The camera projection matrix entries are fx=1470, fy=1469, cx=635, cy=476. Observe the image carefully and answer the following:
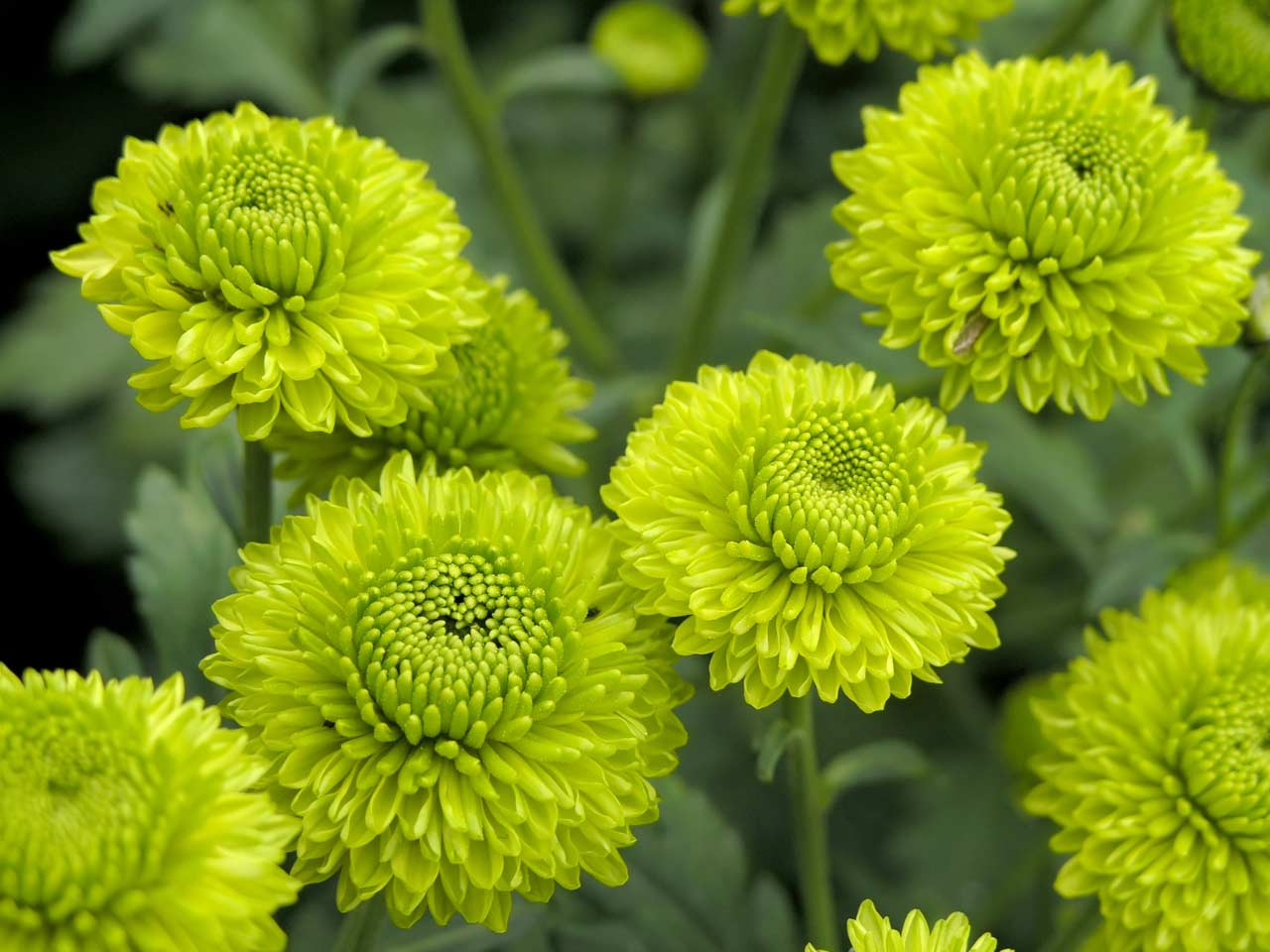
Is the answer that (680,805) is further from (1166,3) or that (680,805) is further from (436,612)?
(1166,3)

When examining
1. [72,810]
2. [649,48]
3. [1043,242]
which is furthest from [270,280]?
[649,48]

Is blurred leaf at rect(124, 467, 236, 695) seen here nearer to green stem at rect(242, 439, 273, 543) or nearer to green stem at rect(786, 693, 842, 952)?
green stem at rect(242, 439, 273, 543)

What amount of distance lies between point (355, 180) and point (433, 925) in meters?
0.75

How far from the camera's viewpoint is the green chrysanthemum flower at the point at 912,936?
1.13 metres

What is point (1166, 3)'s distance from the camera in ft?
5.60

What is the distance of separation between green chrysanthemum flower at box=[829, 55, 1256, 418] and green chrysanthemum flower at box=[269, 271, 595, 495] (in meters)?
0.30

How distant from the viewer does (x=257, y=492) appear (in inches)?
53.7

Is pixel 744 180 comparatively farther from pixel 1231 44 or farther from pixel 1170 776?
pixel 1170 776

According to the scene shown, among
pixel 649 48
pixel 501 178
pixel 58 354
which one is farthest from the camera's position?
pixel 58 354

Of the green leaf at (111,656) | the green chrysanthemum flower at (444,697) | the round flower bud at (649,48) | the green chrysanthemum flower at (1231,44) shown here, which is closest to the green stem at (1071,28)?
the green chrysanthemum flower at (1231,44)

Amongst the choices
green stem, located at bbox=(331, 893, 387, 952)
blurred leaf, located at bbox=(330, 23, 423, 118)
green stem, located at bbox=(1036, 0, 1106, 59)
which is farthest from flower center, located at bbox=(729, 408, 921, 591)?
blurred leaf, located at bbox=(330, 23, 423, 118)

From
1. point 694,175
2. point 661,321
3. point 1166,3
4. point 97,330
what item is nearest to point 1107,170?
point 1166,3

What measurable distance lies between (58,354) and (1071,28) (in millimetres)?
1696

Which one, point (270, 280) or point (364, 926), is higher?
point (270, 280)
